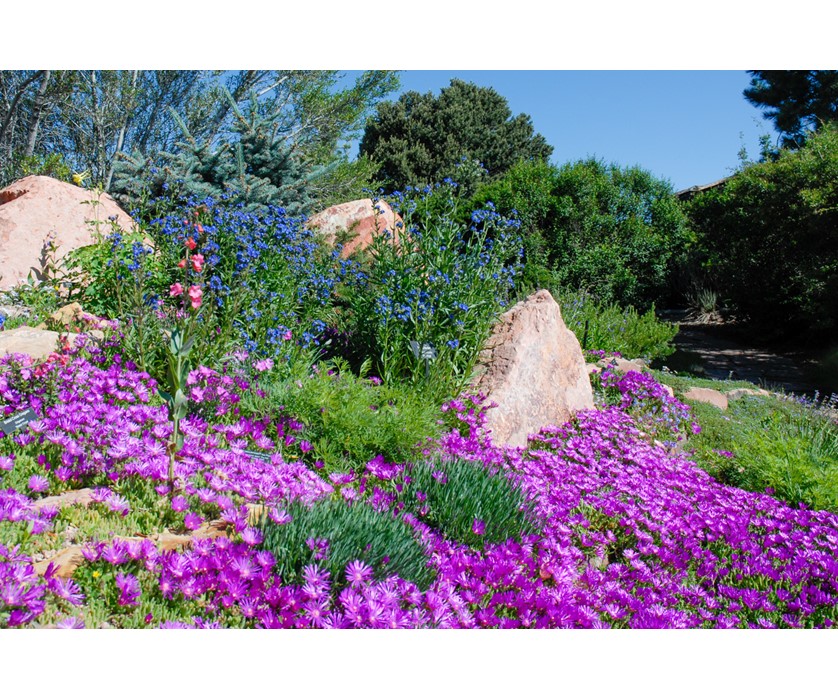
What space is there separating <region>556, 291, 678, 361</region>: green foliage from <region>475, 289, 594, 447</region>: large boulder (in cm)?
289

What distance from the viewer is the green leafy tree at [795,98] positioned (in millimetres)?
18312

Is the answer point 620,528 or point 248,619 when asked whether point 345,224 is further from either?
point 248,619

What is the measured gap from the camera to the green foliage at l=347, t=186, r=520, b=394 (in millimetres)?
4930

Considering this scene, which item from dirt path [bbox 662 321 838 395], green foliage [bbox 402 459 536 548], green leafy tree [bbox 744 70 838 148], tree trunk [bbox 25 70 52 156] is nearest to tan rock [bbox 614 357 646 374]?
dirt path [bbox 662 321 838 395]

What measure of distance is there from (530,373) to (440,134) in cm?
2288

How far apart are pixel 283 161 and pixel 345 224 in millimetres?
1300

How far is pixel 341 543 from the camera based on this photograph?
2.26 m

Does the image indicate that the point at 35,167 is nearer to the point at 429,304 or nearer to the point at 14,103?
the point at 14,103

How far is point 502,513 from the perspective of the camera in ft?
9.84

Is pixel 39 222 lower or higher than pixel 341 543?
higher

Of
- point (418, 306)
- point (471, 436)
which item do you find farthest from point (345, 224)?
point (471, 436)

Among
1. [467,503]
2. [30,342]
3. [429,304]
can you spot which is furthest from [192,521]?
[429,304]

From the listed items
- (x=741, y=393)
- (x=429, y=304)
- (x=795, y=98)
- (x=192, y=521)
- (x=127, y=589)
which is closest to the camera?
(x=127, y=589)

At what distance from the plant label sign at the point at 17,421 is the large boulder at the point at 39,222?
4.09 metres
